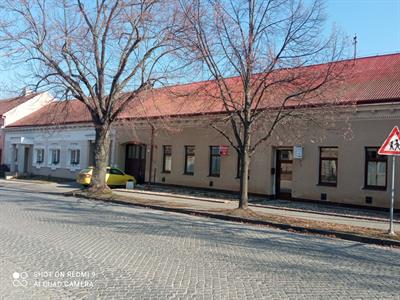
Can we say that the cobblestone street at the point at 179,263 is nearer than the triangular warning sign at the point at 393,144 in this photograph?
Yes

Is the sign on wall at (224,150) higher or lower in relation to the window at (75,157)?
higher

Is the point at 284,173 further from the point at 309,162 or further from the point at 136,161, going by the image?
the point at 136,161

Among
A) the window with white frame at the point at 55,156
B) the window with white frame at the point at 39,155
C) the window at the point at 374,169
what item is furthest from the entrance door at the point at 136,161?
the window at the point at 374,169

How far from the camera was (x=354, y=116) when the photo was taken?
19.6m

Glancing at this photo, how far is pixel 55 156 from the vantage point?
39.9 metres

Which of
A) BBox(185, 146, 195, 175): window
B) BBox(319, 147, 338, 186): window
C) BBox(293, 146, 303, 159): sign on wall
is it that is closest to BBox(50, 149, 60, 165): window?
BBox(185, 146, 195, 175): window

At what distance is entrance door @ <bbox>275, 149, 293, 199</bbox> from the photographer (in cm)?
2245

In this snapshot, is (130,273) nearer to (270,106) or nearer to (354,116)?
(270,106)

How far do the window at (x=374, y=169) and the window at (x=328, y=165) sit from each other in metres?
1.48

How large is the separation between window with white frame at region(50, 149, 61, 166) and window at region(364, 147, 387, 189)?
2753 cm

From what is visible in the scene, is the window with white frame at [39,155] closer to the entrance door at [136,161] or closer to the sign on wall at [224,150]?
the entrance door at [136,161]

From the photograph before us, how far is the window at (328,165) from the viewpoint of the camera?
67.4ft

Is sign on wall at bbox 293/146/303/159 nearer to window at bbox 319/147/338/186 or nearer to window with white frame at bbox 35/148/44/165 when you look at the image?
window at bbox 319/147/338/186

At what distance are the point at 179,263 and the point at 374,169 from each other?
45.4 feet
